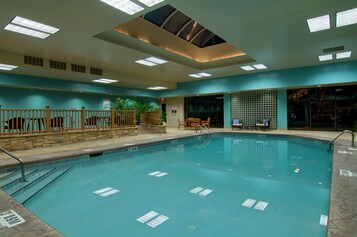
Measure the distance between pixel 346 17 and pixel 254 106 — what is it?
28.0 ft

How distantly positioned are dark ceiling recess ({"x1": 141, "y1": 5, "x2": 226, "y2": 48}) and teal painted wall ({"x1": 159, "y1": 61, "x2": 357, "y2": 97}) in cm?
352

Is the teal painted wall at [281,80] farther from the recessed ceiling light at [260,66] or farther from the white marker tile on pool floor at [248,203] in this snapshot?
the white marker tile on pool floor at [248,203]

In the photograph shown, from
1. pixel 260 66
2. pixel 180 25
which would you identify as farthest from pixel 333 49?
pixel 180 25

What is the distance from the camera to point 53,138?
7477 mm

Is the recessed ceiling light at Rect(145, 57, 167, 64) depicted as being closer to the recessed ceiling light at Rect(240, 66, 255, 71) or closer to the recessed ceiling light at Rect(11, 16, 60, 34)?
the recessed ceiling light at Rect(11, 16, 60, 34)

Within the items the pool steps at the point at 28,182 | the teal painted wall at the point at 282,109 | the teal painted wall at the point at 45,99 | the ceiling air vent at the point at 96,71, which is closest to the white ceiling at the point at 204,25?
the ceiling air vent at the point at 96,71

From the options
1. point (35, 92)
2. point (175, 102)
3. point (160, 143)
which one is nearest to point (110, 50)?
point (160, 143)

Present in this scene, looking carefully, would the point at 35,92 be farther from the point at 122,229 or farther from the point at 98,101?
the point at 122,229

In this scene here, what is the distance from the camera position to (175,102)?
17.2 meters

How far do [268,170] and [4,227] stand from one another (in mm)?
4869

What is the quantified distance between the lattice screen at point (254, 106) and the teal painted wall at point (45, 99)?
29.2 feet

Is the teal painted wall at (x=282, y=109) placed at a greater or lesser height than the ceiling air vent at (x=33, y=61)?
lesser

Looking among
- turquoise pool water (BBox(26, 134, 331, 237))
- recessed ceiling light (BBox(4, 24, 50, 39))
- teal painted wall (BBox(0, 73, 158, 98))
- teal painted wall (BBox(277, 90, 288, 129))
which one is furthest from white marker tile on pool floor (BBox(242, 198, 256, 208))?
teal painted wall (BBox(0, 73, 158, 98))

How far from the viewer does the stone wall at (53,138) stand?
6492mm
